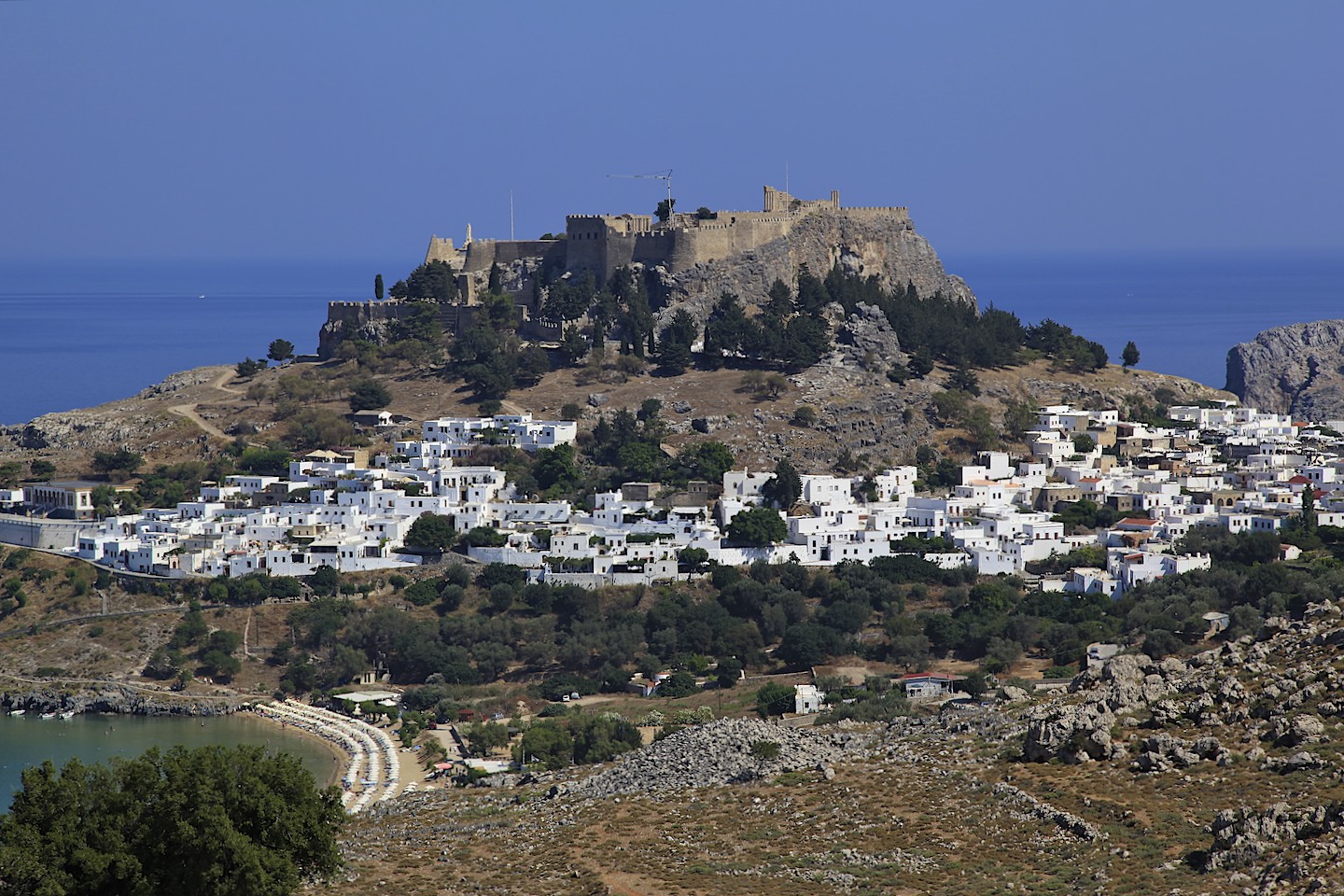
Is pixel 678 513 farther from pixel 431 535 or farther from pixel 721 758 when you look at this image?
pixel 721 758

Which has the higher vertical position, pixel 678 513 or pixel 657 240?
pixel 657 240

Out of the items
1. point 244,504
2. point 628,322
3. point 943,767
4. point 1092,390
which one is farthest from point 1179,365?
point 943,767

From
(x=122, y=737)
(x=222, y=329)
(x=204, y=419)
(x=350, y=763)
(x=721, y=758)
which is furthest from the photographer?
(x=222, y=329)

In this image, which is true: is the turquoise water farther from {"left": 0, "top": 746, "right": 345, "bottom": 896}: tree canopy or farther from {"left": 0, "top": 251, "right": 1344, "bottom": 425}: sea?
{"left": 0, "top": 251, "right": 1344, "bottom": 425}: sea

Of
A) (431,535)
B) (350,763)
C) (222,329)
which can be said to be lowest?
(350,763)

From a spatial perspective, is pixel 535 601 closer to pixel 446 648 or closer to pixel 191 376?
pixel 446 648

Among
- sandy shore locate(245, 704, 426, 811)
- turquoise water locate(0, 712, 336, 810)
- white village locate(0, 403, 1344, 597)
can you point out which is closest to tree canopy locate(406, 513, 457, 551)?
white village locate(0, 403, 1344, 597)

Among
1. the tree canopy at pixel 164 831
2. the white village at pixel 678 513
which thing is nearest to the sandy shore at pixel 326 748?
the white village at pixel 678 513

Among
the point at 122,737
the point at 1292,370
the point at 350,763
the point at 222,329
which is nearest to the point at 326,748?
the point at 350,763
